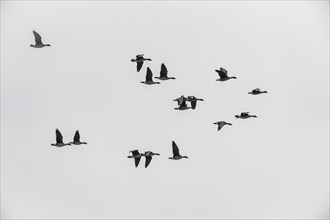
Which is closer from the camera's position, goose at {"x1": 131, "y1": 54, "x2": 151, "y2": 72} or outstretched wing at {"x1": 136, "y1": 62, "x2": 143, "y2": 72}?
goose at {"x1": 131, "y1": 54, "x2": 151, "y2": 72}

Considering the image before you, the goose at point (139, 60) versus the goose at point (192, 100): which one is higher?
the goose at point (139, 60)

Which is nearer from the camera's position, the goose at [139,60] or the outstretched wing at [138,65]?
the goose at [139,60]

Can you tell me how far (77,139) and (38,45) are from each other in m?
11.7

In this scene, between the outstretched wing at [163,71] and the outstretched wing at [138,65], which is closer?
the outstretched wing at [138,65]

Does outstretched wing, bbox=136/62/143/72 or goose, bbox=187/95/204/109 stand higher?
outstretched wing, bbox=136/62/143/72

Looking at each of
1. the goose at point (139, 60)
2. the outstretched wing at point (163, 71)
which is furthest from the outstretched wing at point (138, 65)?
the outstretched wing at point (163, 71)

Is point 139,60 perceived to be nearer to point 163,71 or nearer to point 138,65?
point 138,65

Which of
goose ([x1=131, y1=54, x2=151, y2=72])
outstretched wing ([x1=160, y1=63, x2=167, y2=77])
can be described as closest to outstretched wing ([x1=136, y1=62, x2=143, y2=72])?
goose ([x1=131, y1=54, x2=151, y2=72])

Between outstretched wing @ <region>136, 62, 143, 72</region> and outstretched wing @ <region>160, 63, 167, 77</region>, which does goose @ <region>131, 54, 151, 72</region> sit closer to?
outstretched wing @ <region>136, 62, 143, 72</region>

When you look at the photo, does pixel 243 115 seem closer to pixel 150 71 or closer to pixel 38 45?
pixel 150 71

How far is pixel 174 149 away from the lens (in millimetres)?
165125

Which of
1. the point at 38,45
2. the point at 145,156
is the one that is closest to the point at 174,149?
the point at 145,156

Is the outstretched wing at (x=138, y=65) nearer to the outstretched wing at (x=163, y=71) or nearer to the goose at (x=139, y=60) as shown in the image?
the goose at (x=139, y=60)

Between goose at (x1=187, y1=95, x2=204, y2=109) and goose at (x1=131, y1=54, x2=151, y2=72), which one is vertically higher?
goose at (x1=131, y1=54, x2=151, y2=72)
